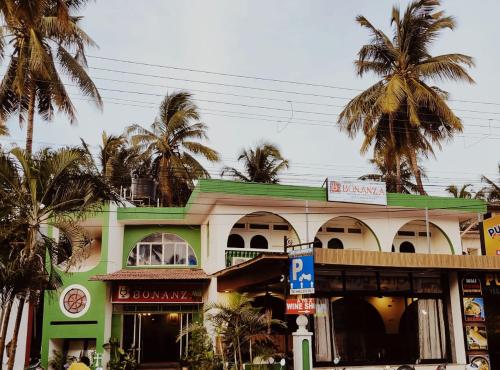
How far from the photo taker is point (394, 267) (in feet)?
46.8

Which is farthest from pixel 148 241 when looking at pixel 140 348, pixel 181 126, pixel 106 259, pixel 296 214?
pixel 181 126

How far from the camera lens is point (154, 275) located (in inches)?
772

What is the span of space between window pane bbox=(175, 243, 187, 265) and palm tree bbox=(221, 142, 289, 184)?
11539mm

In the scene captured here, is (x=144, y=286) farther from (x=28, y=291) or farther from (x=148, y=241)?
(x=28, y=291)

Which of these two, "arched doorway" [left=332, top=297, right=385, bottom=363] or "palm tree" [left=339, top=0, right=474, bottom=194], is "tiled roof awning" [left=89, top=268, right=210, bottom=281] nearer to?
"arched doorway" [left=332, top=297, right=385, bottom=363]

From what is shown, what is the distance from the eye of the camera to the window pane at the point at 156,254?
21.7 metres

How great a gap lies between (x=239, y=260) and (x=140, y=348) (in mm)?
5874

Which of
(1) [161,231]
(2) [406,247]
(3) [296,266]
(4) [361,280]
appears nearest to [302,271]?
(3) [296,266]

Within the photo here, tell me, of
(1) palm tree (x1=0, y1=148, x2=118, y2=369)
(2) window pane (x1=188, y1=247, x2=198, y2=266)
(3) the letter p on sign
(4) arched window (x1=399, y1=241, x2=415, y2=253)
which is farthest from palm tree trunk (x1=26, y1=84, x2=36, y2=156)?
(4) arched window (x1=399, y1=241, x2=415, y2=253)

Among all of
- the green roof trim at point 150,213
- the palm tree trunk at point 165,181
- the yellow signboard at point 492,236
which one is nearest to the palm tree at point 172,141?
the palm tree trunk at point 165,181

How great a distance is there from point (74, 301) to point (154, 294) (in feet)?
9.52

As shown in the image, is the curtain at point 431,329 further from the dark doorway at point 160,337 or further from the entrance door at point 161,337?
the dark doorway at point 160,337

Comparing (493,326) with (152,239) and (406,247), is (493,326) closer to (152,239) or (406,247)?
(406,247)

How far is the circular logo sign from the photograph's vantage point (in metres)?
20.3
